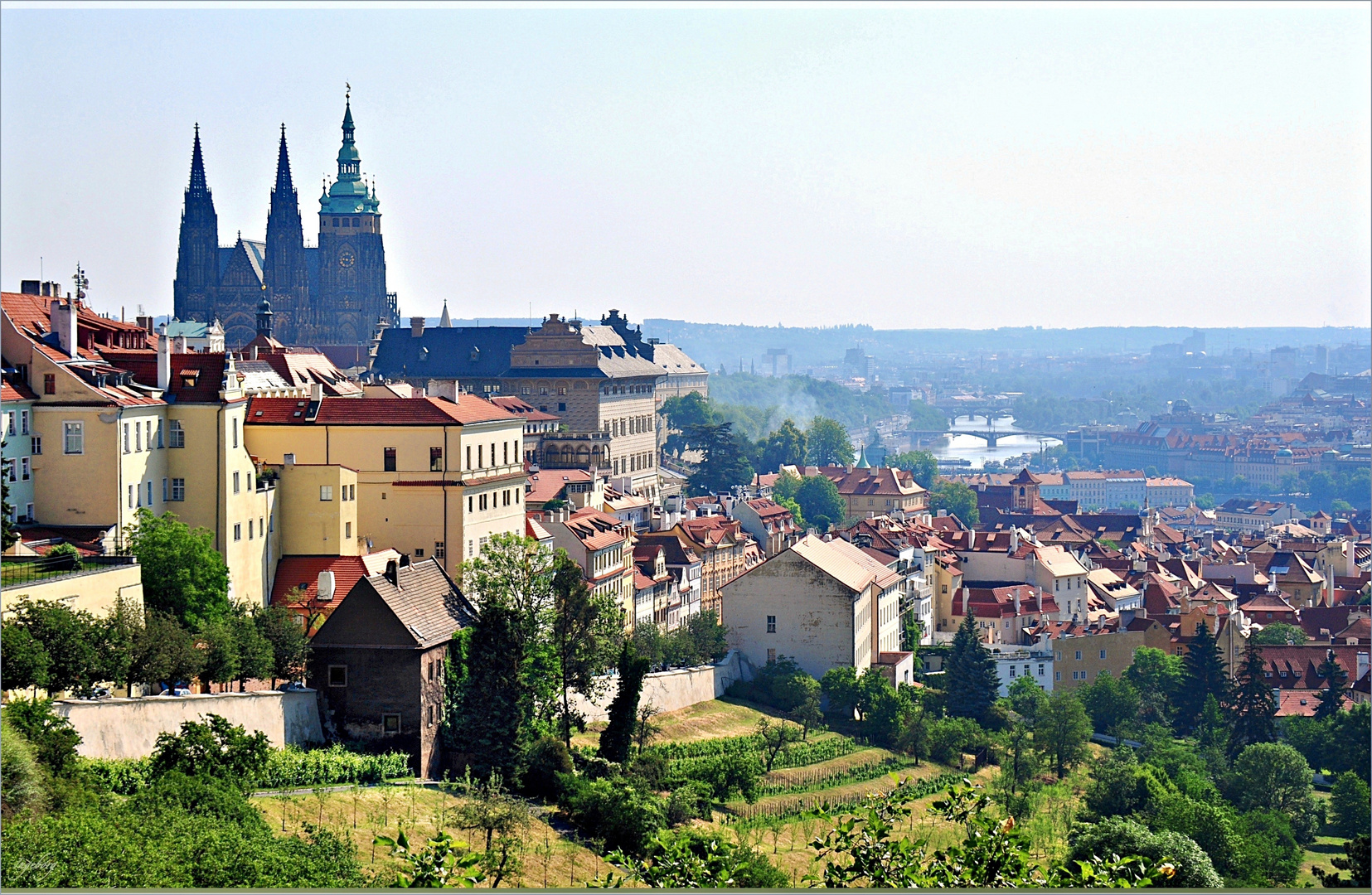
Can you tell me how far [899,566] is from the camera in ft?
234

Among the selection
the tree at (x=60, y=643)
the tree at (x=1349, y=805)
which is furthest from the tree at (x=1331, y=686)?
the tree at (x=60, y=643)

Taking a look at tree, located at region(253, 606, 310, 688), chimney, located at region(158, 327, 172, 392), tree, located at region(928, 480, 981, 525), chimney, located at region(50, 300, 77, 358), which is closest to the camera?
tree, located at region(253, 606, 310, 688)

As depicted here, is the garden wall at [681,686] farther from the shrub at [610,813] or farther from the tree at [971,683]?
the shrub at [610,813]

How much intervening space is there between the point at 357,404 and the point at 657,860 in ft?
75.0

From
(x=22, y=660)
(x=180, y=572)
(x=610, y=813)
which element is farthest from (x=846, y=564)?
(x=22, y=660)

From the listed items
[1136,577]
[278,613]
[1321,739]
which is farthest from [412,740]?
[1136,577]

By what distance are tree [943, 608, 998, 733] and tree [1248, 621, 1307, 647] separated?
15.4m

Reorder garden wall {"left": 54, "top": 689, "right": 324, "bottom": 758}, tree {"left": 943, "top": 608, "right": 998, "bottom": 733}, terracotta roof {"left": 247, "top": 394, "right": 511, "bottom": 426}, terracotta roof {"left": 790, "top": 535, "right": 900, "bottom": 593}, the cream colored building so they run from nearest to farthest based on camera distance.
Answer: garden wall {"left": 54, "top": 689, "right": 324, "bottom": 758}, terracotta roof {"left": 247, "top": 394, "right": 511, "bottom": 426}, the cream colored building, terracotta roof {"left": 790, "top": 535, "right": 900, "bottom": 593}, tree {"left": 943, "top": 608, "right": 998, "bottom": 733}

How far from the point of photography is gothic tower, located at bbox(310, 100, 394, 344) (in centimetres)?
13875

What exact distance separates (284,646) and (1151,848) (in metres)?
16.5

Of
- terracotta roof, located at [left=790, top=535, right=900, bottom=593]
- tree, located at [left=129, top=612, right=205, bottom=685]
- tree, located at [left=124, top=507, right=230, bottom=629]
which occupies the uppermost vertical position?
tree, located at [left=124, top=507, right=230, bottom=629]

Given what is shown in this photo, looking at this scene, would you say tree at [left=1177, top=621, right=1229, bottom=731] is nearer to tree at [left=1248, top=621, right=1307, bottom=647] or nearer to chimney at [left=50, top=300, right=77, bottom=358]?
tree at [left=1248, top=621, right=1307, bottom=647]

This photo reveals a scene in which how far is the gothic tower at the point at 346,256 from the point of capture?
13875 centimetres

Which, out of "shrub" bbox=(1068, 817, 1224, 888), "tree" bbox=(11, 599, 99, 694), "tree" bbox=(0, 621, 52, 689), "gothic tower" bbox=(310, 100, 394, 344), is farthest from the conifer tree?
"gothic tower" bbox=(310, 100, 394, 344)
